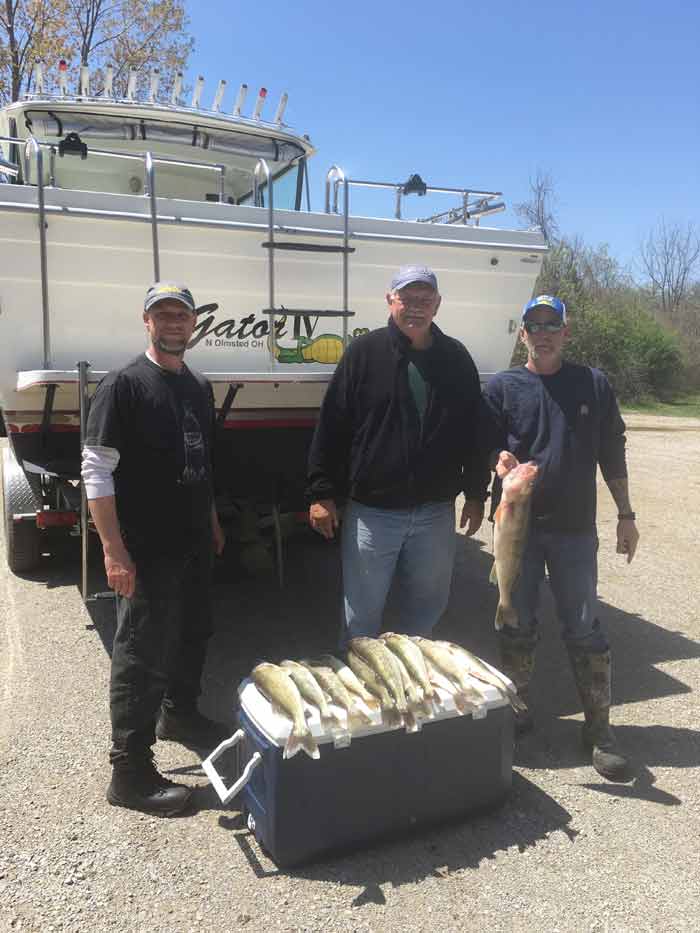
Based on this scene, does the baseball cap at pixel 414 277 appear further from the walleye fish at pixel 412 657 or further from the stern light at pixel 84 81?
the stern light at pixel 84 81

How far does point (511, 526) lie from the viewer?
3338 millimetres

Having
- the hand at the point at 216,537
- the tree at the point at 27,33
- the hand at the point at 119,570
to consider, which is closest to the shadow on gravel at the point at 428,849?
the hand at the point at 119,570

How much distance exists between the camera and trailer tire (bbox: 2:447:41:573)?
5535mm

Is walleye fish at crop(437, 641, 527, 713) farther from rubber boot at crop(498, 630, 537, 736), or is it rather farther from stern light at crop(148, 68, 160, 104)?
stern light at crop(148, 68, 160, 104)

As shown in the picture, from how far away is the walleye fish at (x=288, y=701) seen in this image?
106 inches

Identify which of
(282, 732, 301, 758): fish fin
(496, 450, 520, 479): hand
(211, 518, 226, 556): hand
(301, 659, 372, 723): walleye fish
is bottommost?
(282, 732, 301, 758): fish fin

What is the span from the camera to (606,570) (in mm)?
6816

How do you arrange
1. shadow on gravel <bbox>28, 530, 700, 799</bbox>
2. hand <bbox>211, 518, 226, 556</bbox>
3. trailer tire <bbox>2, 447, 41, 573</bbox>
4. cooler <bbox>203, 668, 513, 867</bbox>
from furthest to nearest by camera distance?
1. trailer tire <bbox>2, 447, 41, 573</bbox>
2. shadow on gravel <bbox>28, 530, 700, 799</bbox>
3. hand <bbox>211, 518, 226, 556</bbox>
4. cooler <bbox>203, 668, 513, 867</bbox>

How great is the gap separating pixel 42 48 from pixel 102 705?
1873 cm

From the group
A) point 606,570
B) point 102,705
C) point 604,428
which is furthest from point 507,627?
point 606,570

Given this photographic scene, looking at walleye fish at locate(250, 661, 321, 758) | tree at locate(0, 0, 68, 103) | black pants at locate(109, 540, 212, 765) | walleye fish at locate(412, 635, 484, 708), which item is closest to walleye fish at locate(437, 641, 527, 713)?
walleye fish at locate(412, 635, 484, 708)

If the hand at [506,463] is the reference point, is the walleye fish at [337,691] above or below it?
below

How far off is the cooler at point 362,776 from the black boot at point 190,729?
2.06 ft

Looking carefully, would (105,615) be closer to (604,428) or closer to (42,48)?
(604,428)
